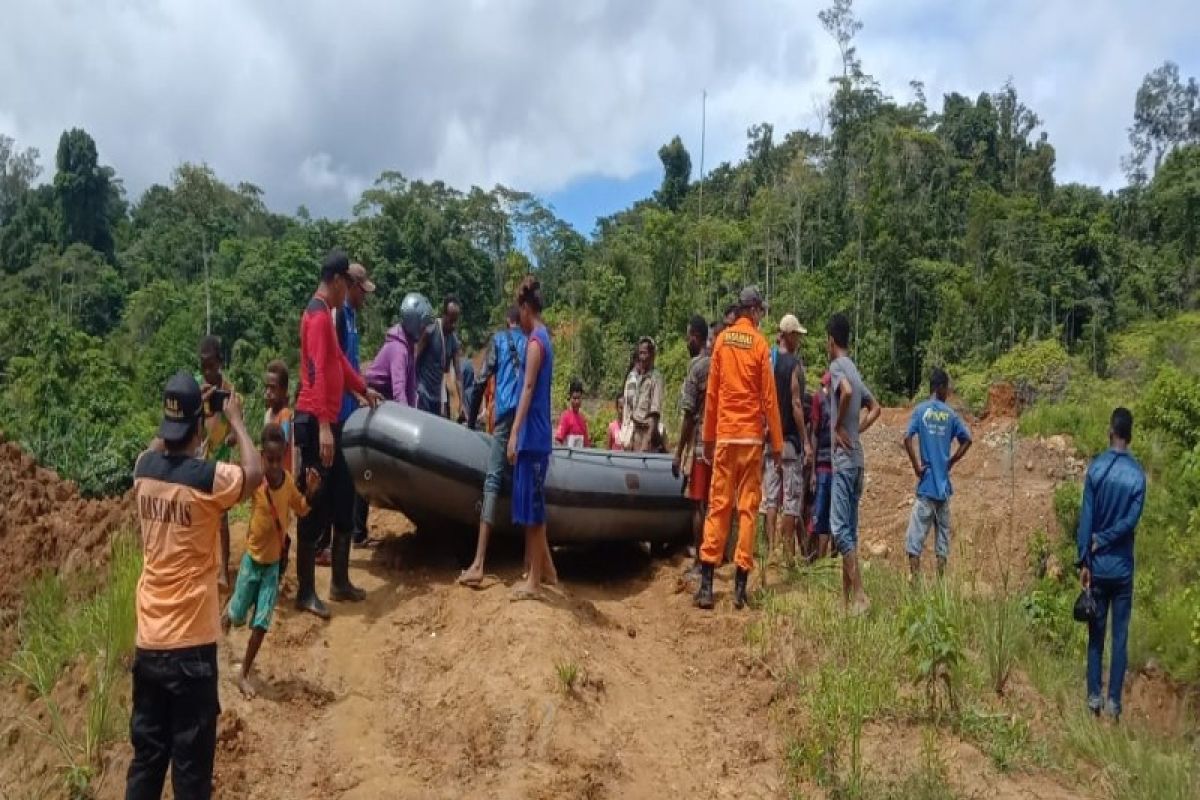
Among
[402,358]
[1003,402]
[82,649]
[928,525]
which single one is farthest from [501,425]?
[1003,402]

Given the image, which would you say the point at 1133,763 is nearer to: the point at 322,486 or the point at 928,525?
the point at 928,525

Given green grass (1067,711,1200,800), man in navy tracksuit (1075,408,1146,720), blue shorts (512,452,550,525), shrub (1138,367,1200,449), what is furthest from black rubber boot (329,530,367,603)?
shrub (1138,367,1200,449)

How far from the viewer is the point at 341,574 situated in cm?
580

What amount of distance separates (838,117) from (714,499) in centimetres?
3464

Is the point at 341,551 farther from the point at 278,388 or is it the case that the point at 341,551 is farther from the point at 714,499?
the point at 714,499

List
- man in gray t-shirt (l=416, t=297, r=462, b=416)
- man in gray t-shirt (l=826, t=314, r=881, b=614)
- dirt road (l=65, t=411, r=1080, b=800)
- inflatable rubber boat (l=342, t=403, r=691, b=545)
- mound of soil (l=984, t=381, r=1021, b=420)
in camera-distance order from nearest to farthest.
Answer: dirt road (l=65, t=411, r=1080, b=800), man in gray t-shirt (l=826, t=314, r=881, b=614), inflatable rubber boat (l=342, t=403, r=691, b=545), man in gray t-shirt (l=416, t=297, r=462, b=416), mound of soil (l=984, t=381, r=1021, b=420)

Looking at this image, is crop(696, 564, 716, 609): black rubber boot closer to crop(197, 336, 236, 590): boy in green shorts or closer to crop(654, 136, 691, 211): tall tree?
crop(197, 336, 236, 590): boy in green shorts

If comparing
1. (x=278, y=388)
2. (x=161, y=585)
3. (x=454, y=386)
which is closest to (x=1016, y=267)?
(x=454, y=386)

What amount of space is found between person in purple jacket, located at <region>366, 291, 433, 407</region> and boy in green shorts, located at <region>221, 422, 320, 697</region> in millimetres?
1994

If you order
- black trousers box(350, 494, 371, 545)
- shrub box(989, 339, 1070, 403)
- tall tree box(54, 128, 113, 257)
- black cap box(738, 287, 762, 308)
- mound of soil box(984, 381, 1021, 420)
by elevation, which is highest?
tall tree box(54, 128, 113, 257)

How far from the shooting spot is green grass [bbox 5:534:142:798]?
4391 mm

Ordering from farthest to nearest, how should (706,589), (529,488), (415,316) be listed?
(415,316), (706,589), (529,488)

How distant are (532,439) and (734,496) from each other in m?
1.27

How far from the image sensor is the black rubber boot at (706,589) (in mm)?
5980
